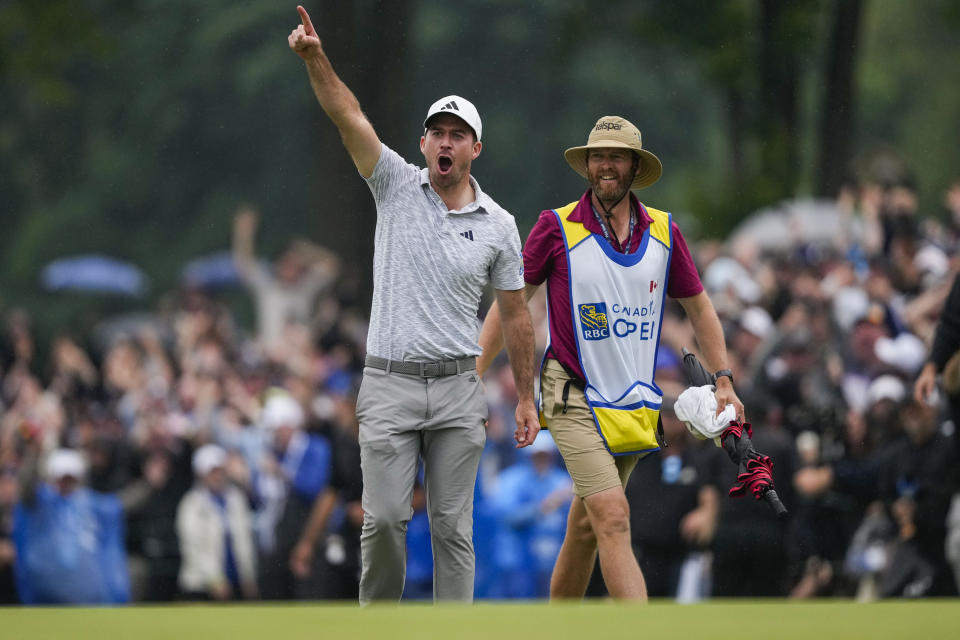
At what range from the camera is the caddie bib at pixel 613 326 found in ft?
25.4

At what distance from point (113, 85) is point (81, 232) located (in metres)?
3.18

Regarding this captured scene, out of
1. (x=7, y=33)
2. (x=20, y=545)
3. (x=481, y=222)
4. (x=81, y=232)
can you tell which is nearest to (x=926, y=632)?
(x=481, y=222)

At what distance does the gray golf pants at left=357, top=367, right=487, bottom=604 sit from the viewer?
7.45 metres

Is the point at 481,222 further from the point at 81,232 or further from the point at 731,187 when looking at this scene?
the point at 81,232

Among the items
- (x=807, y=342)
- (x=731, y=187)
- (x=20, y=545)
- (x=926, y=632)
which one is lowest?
(x=20, y=545)

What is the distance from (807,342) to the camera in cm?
1273

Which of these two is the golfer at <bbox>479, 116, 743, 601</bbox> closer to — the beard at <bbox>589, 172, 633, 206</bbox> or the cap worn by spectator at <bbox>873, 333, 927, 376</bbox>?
the beard at <bbox>589, 172, 633, 206</bbox>

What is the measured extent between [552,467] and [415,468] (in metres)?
4.94

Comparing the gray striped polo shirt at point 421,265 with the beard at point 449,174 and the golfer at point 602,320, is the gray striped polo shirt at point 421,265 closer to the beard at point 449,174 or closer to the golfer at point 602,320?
the beard at point 449,174

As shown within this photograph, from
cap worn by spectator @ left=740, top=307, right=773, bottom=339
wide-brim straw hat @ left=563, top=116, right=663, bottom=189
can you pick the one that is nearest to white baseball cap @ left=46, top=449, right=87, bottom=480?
cap worn by spectator @ left=740, top=307, right=773, bottom=339

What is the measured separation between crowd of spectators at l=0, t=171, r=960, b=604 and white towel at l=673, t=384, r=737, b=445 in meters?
2.54

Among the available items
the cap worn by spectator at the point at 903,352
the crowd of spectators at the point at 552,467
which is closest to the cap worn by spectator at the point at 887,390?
the crowd of spectators at the point at 552,467

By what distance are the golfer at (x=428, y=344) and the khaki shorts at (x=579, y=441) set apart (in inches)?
14.6

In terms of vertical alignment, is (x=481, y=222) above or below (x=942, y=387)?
above
